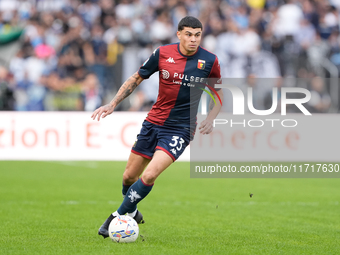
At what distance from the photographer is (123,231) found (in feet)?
20.8

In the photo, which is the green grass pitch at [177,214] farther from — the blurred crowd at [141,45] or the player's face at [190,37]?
the blurred crowd at [141,45]

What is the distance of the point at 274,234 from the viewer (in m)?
7.29

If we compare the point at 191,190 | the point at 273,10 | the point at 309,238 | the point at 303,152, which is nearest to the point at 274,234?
the point at 309,238

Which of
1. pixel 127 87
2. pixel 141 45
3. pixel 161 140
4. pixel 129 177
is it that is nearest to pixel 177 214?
pixel 129 177

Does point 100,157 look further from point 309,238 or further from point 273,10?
point 309,238

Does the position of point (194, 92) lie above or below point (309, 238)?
above

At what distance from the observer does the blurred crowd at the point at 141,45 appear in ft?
55.5

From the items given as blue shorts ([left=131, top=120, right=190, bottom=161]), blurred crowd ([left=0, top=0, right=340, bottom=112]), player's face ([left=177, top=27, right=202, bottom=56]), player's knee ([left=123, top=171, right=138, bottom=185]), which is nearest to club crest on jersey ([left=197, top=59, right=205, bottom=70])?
player's face ([left=177, top=27, right=202, bottom=56])

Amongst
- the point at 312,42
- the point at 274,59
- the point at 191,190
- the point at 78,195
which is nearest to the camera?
the point at 78,195

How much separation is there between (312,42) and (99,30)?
7.31m

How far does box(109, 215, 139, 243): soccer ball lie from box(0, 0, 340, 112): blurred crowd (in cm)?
1012

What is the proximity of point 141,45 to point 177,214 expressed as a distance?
10.8 metres

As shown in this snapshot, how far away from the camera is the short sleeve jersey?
269 inches

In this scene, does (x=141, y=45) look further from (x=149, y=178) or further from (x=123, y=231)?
(x=123, y=231)
